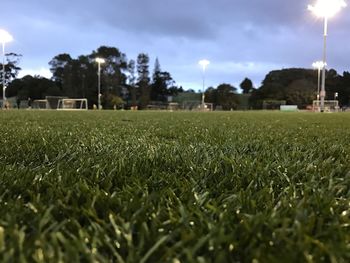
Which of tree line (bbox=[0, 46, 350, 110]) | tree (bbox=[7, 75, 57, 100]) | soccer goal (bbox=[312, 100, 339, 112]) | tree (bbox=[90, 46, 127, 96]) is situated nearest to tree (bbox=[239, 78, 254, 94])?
tree line (bbox=[0, 46, 350, 110])

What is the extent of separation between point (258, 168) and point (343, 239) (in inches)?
42.8

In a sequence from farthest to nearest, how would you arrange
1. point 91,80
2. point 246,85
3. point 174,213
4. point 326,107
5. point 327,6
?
point 246,85
point 91,80
point 326,107
point 327,6
point 174,213

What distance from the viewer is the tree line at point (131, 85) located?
93.7 metres

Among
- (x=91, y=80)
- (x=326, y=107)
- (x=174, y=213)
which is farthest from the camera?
(x=91, y=80)

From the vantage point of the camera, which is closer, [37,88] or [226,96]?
[226,96]

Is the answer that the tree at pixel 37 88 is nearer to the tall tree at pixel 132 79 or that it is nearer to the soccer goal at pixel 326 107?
the tall tree at pixel 132 79

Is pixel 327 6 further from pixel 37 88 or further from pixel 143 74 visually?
pixel 37 88

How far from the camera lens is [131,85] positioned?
325 feet

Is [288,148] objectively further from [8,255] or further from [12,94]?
[12,94]

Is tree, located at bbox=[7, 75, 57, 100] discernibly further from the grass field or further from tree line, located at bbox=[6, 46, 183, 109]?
the grass field

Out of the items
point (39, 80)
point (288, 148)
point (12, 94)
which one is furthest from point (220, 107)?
point (288, 148)

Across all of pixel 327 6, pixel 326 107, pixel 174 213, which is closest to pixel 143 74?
pixel 326 107

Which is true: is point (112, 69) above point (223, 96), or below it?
above

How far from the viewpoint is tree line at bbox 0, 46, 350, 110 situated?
93688 mm
